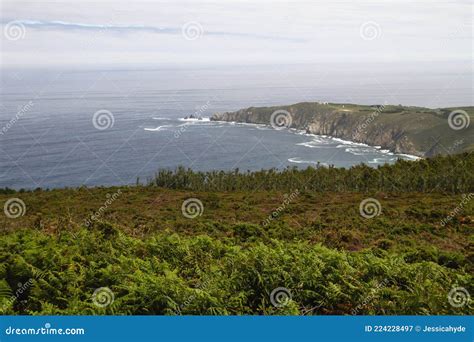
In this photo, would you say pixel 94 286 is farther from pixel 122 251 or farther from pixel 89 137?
pixel 89 137
